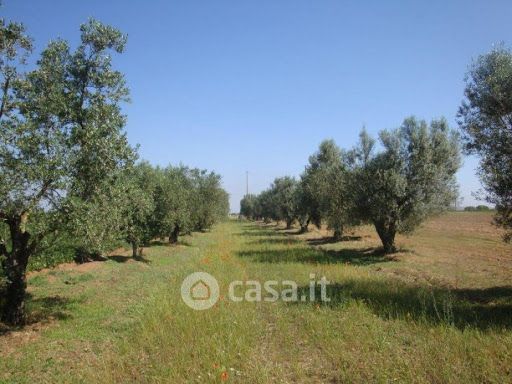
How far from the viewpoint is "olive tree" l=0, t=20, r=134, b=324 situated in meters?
10.1

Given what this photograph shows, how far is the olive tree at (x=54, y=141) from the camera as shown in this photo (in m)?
10.1

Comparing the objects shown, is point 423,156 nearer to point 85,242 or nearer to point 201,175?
point 85,242

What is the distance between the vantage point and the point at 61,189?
10727mm

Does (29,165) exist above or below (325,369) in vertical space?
above

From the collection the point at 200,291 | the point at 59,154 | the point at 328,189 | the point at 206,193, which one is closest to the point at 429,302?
the point at 200,291

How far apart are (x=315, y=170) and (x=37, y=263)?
113 ft

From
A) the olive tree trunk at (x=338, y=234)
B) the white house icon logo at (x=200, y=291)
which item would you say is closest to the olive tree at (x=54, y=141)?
the white house icon logo at (x=200, y=291)

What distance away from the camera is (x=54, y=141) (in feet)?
34.4

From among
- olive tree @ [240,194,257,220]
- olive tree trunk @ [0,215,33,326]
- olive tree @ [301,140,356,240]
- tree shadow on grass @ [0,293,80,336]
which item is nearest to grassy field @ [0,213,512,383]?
tree shadow on grass @ [0,293,80,336]

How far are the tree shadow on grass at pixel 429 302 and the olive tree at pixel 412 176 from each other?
398 inches

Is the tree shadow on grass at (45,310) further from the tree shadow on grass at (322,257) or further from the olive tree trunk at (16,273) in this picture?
the tree shadow on grass at (322,257)

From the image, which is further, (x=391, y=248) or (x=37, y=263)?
(x=391, y=248)

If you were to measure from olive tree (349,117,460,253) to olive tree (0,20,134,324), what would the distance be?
61.5 feet

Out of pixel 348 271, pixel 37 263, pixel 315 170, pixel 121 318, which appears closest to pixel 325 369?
pixel 121 318
